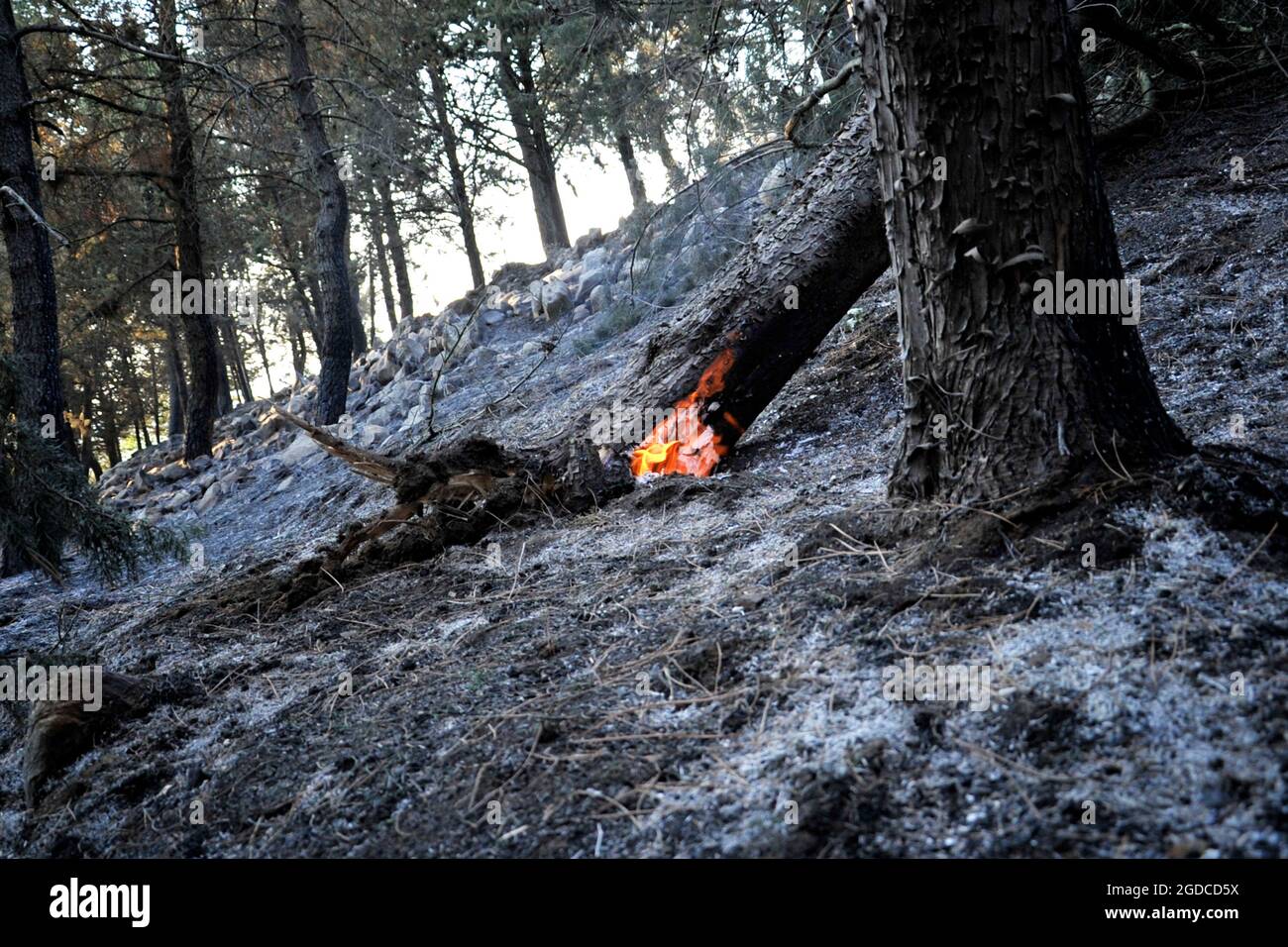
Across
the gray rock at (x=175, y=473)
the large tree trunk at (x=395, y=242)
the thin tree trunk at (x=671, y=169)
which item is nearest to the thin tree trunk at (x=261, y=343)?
the large tree trunk at (x=395, y=242)

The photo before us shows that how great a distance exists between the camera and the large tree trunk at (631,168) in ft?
53.2

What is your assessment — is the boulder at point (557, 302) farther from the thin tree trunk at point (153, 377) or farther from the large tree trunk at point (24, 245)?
the thin tree trunk at point (153, 377)

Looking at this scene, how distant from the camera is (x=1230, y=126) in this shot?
641 cm

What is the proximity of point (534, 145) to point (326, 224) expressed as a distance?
6.66 m

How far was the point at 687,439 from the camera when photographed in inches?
199

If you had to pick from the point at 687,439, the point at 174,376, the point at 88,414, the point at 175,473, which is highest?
the point at 88,414

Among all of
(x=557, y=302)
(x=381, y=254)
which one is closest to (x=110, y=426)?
(x=381, y=254)

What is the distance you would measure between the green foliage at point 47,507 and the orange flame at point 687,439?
2711mm

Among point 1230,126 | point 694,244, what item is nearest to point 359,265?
point 694,244

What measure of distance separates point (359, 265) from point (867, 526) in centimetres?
2186

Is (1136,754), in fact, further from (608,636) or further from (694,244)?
(694,244)

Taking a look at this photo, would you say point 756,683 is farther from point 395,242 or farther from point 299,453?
point 395,242

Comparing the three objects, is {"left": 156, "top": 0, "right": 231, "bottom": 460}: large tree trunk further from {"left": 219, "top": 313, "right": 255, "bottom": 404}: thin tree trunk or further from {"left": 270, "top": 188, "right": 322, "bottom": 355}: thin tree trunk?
{"left": 219, "top": 313, "right": 255, "bottom": 404}: thin tree trunk

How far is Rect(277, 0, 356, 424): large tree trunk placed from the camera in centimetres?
1035
